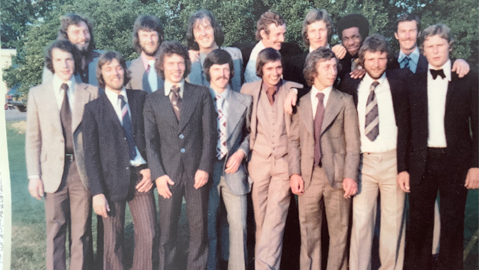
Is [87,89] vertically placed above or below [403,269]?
above

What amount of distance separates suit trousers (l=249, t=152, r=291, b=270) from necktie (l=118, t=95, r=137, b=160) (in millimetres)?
1081

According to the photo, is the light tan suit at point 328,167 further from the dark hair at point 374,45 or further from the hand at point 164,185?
the hand at point 164,185

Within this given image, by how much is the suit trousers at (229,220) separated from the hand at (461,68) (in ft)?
7.05

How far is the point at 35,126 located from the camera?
3219mm

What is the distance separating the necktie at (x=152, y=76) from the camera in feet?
11.2

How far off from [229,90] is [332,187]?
1.25 meters

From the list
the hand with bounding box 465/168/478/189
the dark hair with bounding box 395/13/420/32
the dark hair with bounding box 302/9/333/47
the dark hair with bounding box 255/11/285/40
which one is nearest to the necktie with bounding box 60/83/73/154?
the dark hair with bounding box 255/11/285/40

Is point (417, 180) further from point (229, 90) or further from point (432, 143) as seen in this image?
point (229, 90)

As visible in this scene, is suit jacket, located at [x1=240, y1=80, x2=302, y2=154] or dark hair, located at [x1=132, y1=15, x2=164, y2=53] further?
dark hair, located at [x1=132, y1=15, x2=164, y2=53]

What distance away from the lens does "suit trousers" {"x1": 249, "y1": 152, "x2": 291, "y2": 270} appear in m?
3.32

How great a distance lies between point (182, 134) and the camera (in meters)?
3.25

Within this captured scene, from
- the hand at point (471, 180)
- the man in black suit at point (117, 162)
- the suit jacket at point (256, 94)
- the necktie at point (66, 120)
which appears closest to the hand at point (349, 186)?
the suit jacket at point (256, 94)

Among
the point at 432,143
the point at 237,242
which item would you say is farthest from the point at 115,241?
the point at 432,143

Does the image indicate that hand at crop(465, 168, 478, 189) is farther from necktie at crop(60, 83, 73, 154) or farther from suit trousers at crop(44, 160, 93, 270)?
necktie at crop(60, 83, 73, 154)
